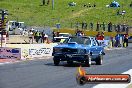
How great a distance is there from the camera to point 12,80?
17.7m

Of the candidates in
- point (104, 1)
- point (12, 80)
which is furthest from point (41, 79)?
point (104, 1)

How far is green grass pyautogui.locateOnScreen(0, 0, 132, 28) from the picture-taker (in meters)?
93.5

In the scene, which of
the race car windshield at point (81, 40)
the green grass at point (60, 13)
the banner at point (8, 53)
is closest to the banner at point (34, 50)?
the banner at point (8, 53)

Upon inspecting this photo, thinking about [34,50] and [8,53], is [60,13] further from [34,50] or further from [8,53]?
[8,53]

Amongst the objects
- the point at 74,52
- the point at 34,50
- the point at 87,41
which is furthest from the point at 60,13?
the point at 74,52

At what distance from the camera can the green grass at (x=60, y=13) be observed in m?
93.5

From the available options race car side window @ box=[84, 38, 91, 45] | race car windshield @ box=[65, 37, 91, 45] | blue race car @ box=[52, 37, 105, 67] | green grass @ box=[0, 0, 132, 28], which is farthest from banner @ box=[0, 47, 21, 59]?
green grass @ box=[0, 0, 132, 28]

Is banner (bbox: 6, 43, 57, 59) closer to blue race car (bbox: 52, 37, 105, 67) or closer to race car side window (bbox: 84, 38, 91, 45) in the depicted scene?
blue race car (bbox: 52, 37, 105, 67)

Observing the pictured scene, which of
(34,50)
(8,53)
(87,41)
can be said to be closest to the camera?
(87,41)

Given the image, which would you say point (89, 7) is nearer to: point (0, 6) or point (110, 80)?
point (0, 6)

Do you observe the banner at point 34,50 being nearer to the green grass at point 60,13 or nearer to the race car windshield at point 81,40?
the race car windshield at point 81,40

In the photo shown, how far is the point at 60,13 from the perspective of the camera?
328 ft

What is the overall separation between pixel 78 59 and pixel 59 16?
233ft

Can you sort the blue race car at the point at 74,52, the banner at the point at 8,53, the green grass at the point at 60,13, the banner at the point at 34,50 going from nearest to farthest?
the blue race car at the point at 74,52, the banner at the point at 8,53, the banner at the point at 34,50, the green grass at the point at 60,13
